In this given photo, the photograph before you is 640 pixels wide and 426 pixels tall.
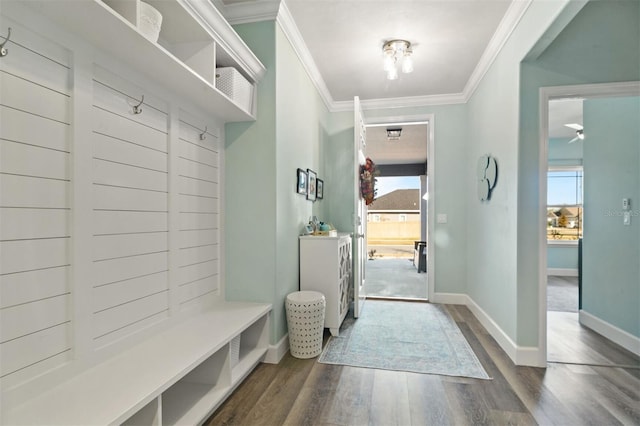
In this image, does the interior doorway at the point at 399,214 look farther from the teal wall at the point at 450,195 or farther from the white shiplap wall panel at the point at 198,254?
the white shiplap wall panel at the point at 198,254

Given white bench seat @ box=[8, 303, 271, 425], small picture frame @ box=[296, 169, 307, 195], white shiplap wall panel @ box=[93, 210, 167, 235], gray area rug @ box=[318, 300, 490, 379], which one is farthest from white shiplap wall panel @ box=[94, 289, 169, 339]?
small picture frame @ box=[296, 169, 307, 195]

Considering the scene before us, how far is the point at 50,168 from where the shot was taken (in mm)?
1229

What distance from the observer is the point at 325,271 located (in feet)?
9.37

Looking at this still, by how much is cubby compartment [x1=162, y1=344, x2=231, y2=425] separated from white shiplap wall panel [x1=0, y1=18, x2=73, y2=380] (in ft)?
1.95

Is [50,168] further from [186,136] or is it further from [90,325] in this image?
[186,136]

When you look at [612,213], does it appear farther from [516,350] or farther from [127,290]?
[127,290]

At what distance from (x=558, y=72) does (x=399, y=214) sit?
23.6ft

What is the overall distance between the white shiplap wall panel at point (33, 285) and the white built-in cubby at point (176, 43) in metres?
0.92

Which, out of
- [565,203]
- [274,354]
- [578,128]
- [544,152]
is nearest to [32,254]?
[274,354]

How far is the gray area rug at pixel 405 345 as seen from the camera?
2.33m

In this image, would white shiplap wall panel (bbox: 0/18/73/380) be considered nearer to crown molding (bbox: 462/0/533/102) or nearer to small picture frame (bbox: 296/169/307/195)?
small picture frame (bbox: 296/169/307/195)

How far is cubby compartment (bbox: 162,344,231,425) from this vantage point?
5.19 ft

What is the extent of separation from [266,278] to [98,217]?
1.22m

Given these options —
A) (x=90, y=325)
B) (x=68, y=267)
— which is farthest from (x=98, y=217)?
(x=90, y=325)
